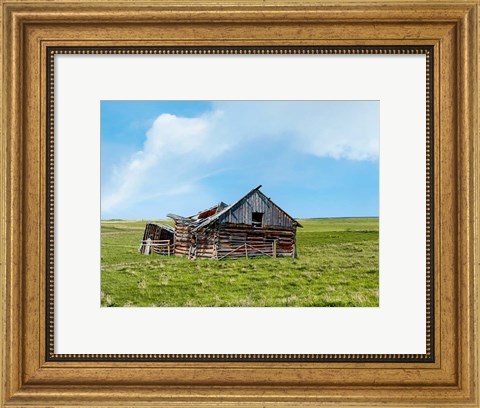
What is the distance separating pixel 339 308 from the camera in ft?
10.2

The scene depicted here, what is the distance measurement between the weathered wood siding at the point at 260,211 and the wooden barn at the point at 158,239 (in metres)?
0.44

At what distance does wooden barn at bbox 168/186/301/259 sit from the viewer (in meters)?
3.23

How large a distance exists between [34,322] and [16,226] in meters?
0.74

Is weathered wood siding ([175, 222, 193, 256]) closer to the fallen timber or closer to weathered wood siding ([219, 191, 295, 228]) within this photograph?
the fallen timber

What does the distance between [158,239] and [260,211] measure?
2.74 ft

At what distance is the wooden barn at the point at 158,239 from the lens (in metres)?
3.20

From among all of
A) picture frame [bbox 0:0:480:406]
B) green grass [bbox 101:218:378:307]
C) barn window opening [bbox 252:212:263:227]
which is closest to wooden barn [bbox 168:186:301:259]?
barn window opening [bbox 252:212:263:227]

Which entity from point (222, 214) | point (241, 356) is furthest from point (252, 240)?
point (241, 356)

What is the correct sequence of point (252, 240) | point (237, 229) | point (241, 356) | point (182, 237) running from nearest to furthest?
point (241, 356), point (182, 237), point (237, 229), point (252, 240)

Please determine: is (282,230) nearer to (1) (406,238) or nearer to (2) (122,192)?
(1) (406,238)

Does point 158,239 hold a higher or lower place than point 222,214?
lower

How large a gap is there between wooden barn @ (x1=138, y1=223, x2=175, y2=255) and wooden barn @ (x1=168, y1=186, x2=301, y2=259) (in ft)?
0.19

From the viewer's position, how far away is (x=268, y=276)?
3.20m

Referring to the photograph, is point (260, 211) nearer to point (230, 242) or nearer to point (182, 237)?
point (230, 242)
